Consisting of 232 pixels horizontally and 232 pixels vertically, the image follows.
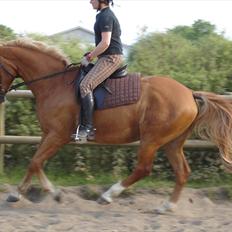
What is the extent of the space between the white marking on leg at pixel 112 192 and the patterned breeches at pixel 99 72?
4.12 feet

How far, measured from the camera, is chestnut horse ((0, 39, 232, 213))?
7.02 m

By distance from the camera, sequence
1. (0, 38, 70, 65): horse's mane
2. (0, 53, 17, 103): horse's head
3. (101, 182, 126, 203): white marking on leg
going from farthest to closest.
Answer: (0, 38, 70, 65): horse's mane
(0, 53, 17, 103): horse's head
(101, 182, 126, 203): white marking on leg

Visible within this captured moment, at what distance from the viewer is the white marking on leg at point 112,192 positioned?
23.3 feet

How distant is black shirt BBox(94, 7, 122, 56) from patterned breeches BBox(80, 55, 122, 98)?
109 mm

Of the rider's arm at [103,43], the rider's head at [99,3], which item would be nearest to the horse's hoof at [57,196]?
the rider's arm at [103,43]

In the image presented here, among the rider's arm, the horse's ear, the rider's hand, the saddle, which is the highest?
the rider's arm

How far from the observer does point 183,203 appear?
7410mm

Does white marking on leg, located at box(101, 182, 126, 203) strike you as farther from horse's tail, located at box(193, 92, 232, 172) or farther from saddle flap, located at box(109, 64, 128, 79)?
saddle flap, located at box(109, 64, 128, 79)

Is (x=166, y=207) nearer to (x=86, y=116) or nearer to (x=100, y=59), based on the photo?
(x=86, y=116)

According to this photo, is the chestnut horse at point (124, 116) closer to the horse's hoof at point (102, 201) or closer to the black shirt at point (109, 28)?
the horse's hoof at point (102, 201)

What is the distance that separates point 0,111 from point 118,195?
2235 millimetres

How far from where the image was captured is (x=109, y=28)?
688 centimetres

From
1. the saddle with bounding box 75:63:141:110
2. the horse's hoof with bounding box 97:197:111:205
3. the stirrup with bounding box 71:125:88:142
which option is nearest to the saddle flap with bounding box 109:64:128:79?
the saddle with bounding box 75:63:141:110

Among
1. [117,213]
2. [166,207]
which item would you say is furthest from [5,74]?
[166,207]
